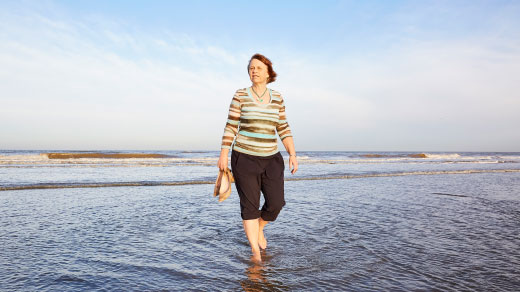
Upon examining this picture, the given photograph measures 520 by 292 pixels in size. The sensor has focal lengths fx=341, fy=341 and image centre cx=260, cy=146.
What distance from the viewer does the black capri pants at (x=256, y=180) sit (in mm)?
3385

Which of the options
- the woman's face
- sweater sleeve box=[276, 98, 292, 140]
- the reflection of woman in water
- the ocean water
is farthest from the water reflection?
the woman's face

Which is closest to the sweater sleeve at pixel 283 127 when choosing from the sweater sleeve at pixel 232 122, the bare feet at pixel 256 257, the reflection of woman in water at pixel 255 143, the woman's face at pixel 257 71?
the reflection of woman in water at pixel 255 143

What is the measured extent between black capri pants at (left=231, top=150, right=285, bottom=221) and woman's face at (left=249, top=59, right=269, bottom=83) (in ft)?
2.48

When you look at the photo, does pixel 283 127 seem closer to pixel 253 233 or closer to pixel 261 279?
pixel 253 233

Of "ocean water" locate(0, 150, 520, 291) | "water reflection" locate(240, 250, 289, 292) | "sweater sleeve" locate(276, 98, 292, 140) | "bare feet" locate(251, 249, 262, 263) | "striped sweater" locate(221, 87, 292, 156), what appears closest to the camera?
"water reflection" locate(240, 250, 289, 292)

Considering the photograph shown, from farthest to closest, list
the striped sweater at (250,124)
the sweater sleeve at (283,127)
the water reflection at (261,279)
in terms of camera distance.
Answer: the sweater sleeve at (283,127), the striped sweater at (250,124), the water reflection at (261,279)

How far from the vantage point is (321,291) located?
2732 mm

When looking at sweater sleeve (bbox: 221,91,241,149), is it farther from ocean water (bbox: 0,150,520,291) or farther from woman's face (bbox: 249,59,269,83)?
ocean water (bbox: 0,150,520,291)

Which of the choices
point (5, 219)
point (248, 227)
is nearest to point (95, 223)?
point (5, 219)

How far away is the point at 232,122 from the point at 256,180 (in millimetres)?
632

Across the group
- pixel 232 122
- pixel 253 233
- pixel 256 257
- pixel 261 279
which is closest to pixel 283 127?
pixel 232 122

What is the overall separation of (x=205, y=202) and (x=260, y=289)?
4803 millimetres

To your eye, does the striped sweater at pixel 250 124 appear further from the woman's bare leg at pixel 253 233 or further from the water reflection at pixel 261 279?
the water reflection at pixel 261 279

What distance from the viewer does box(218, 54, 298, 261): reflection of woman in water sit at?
10.9 feet
